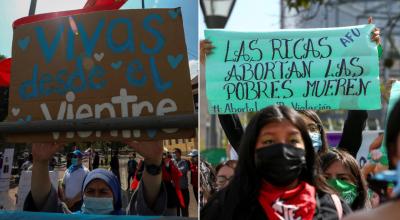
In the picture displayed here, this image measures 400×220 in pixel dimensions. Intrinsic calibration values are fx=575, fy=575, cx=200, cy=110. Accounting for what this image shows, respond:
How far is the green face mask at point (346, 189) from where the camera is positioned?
2.88m

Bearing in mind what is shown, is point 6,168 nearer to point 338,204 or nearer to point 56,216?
point 56,216

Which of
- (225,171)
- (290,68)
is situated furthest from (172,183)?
(225,171)

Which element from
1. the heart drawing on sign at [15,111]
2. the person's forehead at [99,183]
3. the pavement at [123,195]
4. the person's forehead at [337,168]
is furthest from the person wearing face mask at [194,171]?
the person's forehead at [337,168]

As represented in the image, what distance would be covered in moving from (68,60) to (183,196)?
28.7 inches

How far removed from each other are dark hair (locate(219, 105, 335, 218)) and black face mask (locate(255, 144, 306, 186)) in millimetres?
52

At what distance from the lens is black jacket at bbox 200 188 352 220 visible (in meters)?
2.13

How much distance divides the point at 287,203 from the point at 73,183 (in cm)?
88

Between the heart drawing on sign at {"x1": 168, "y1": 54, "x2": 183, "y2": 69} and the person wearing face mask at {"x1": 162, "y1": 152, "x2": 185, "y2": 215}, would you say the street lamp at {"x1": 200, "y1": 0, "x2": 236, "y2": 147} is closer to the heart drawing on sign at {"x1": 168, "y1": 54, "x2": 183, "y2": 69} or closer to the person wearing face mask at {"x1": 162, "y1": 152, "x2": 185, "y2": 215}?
the heart drawing on sign at {"x1": 168, "y1": 54, "x2": 183, "y2": 69}

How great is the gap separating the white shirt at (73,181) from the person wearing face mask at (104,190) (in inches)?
0.6

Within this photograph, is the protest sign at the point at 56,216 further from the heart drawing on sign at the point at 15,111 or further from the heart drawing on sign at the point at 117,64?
the heart drawing on sign at the point at 117,64

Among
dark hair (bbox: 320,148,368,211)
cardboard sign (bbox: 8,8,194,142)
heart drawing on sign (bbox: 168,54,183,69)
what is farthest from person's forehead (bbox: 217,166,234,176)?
heart drawing on sign (bbox: 168,54,183,69)

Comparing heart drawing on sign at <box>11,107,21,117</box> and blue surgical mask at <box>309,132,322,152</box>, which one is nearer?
heart drawing on sign at <box>11,107,21,117</box>

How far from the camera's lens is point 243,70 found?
12.5 feet

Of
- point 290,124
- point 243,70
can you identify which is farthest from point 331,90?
point 290,124
